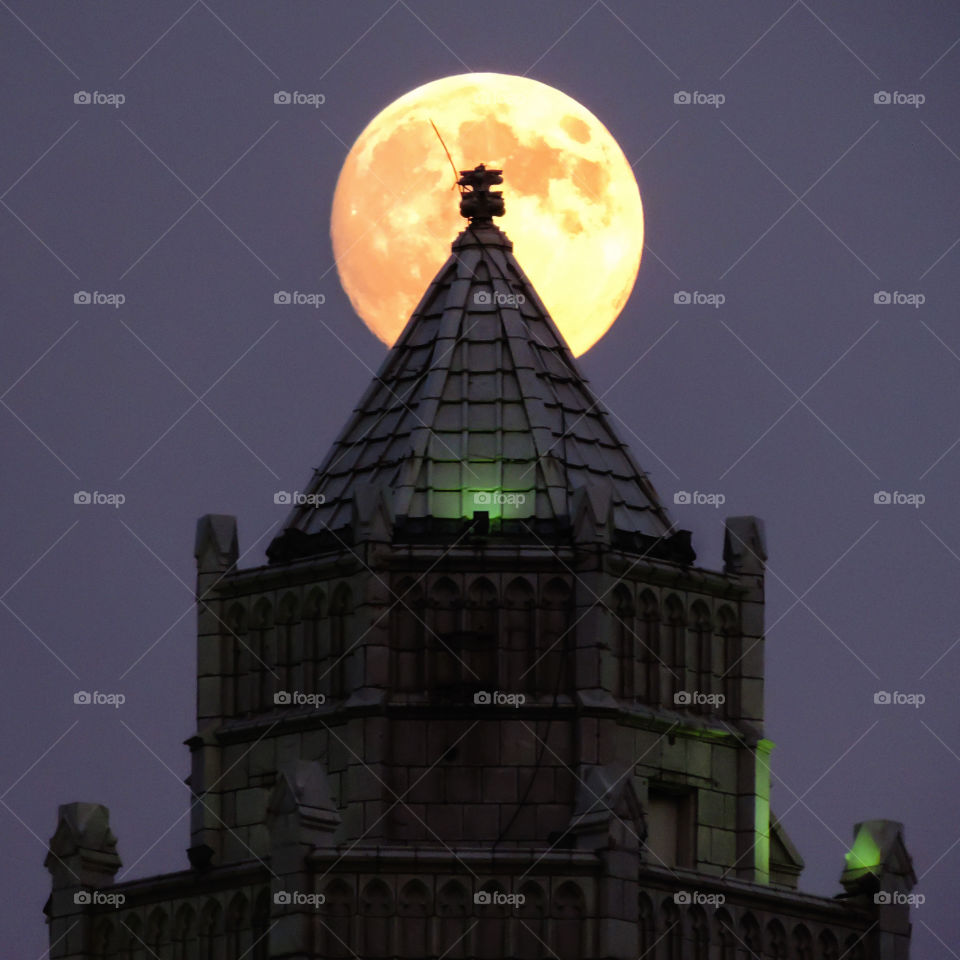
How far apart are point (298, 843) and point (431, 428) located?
37.8 ft

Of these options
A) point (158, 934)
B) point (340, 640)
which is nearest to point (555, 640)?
point (340, 640)

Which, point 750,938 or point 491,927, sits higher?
point 750,938

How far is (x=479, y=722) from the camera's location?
11512cm

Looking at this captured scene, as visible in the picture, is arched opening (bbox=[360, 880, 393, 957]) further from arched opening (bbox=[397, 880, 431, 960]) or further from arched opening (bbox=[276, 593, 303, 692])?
arched opening (bbox=[276, 593, 303, 692])

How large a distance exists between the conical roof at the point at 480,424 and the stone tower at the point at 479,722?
8 cm

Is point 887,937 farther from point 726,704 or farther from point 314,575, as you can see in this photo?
point 314,575

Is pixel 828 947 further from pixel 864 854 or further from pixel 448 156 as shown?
pixel 448 156

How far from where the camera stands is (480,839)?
11431 centimetres

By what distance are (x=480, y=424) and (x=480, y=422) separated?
0.26ft

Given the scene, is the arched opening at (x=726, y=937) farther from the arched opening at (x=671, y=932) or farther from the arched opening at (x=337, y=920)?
the arched opening at (x=337, y=920)

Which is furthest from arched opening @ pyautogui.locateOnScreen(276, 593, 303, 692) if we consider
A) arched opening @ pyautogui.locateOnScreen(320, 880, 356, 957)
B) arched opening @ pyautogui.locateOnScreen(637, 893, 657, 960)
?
arched opening @ pyautogui.locateOnScreen(637, 893, 657, 960)

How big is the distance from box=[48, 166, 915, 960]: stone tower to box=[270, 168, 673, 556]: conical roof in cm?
8

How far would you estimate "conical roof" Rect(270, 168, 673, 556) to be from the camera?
11781cm

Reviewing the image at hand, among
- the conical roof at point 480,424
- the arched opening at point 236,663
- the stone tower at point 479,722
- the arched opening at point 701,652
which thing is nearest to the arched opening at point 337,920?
the stone tower at point 479,722
